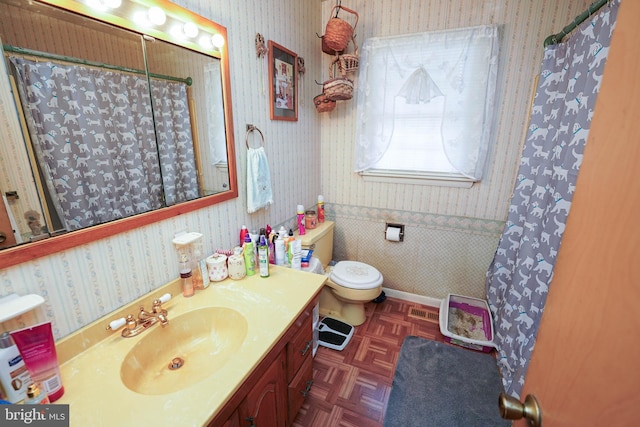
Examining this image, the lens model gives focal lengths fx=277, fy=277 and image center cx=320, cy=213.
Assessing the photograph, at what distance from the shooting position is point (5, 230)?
2.47 ft

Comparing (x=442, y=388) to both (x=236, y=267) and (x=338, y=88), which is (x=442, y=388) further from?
(x=338, y=88)

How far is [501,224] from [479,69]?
1148 millimetres

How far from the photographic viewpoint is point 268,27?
1669 mm

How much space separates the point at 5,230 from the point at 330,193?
6.98 feet

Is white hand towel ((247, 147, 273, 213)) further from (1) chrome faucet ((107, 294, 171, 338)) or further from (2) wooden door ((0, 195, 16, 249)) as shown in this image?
(2) wooden door ((0, 195, 16, 249))

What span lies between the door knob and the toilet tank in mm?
1514

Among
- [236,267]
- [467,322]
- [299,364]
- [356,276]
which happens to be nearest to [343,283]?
[356,276]

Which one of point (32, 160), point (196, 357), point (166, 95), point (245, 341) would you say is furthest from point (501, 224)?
point (32, 160)

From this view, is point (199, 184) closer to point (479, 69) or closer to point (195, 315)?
point (195, 315)

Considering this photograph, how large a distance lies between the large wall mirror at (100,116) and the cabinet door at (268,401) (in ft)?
2.47

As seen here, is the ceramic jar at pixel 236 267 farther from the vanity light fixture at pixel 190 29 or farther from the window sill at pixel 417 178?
the window sill at pixel 417 178

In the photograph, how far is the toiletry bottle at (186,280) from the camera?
1.22 meters

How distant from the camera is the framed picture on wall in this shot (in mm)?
1740

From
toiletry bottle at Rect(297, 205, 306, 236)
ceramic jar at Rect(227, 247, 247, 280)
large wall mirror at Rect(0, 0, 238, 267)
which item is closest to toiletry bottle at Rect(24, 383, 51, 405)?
large wall mirror at Rect(0, 0, 238, 267)
